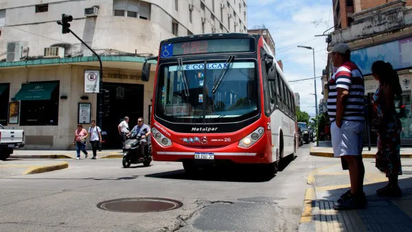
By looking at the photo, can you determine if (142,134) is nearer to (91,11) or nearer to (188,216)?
(188,216)

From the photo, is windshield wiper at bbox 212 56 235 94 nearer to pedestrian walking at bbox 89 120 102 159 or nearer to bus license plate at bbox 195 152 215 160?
bus license plate at bbox 195 152 215 160

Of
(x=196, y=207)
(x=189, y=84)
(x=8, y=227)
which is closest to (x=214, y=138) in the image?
(x=189, y=84)

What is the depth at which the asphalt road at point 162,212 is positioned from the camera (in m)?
3.96

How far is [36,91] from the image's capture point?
76.6ft

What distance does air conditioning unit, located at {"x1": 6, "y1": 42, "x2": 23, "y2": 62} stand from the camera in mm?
24219

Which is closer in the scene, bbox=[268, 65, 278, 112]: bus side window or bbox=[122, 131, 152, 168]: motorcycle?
bbox=[268, 65, 278, 112]: bus side window

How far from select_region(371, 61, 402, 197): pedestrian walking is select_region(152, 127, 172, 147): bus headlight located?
427 cm

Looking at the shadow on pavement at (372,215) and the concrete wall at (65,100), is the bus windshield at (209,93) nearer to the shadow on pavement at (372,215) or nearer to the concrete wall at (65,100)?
the shadow on pavement at (372,215)

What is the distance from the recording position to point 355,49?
75.0 ft

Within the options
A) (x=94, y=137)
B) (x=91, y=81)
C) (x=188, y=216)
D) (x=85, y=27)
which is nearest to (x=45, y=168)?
(x=94, y=137)

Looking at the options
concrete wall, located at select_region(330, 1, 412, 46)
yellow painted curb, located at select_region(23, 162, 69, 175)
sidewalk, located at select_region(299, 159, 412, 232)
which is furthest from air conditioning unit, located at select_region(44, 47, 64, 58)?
sidewalk, located at select_region(299, 159, 412, 232)

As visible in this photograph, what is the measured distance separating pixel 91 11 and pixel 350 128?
22.7 m

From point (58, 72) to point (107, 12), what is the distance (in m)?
5.24

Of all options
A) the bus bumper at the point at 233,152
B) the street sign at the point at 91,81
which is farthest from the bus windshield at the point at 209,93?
the street sign at the point at 91,81
